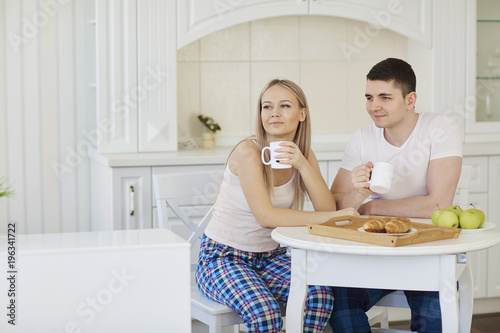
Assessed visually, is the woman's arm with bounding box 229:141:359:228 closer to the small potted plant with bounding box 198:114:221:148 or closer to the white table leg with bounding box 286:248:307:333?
the white table leg with bounding box 286:248:307:333

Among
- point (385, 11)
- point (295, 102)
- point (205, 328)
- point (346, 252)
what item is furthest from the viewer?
point (385, 11)

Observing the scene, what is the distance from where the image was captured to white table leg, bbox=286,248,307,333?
72.2 inches

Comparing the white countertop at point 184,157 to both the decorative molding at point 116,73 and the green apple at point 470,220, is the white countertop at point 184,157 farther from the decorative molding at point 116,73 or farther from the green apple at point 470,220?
the green apple at point 470,220

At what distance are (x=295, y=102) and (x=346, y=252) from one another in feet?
2.31

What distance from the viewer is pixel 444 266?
5.73 ft

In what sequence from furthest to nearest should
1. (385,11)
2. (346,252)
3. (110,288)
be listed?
(385,11), (346,252), (110,288)

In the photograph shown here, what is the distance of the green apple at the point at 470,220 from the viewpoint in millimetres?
1933

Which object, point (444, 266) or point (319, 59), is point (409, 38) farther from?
point (444, 266)

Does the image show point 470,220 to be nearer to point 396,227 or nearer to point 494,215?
point 396,227

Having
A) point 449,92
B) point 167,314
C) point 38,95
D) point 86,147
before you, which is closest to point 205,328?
point 86,147

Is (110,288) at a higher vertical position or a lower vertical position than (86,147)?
lower

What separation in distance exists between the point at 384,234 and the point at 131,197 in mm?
1561

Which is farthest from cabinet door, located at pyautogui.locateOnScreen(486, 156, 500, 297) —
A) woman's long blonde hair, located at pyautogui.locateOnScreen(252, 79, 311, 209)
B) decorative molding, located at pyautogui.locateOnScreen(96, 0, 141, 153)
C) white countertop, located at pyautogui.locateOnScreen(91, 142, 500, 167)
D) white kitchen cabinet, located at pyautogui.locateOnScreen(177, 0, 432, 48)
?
decorative molding, located at pyautogui.locateOnScreen(96, 0, 141, 153)

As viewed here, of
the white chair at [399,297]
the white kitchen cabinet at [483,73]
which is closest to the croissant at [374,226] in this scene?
the white chair at [399,297]
